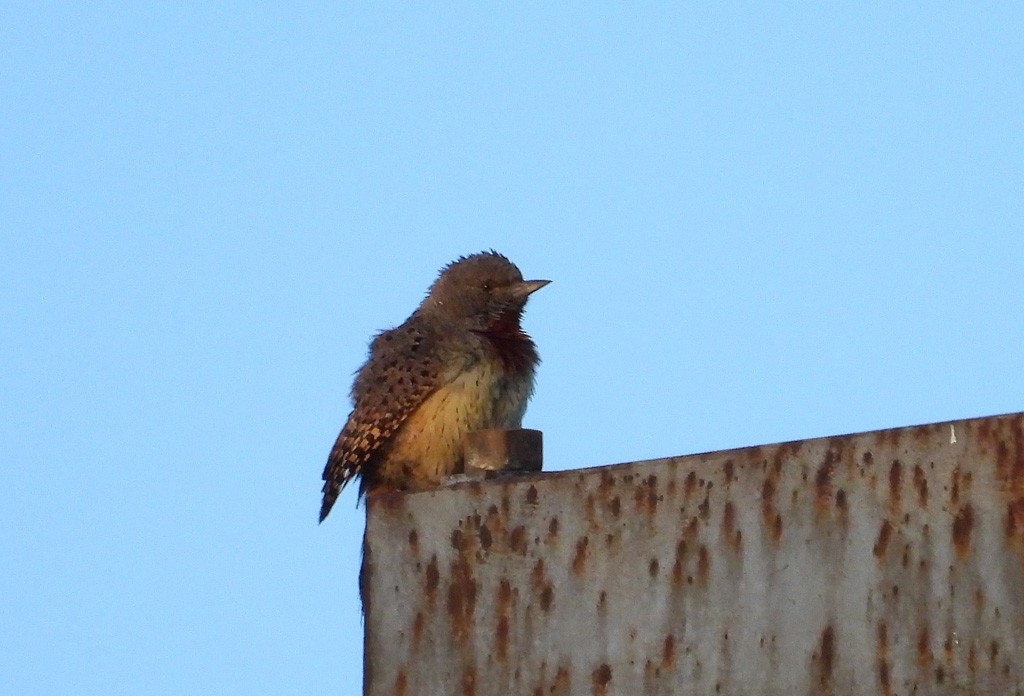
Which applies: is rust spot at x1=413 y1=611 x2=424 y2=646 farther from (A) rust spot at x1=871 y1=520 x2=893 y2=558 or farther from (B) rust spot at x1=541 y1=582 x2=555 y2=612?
(A) rust spot at x1=871 y1=520 x2=893 y2=558

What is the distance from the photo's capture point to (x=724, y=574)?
3.49 meters

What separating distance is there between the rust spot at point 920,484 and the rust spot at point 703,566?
524 millimetres

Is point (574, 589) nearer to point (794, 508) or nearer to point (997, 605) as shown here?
point (794, 508)

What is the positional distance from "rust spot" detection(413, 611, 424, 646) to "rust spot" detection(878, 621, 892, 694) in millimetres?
1293

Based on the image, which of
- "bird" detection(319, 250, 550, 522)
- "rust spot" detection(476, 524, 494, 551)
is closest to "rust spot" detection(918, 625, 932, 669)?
"rust spot" detection(476, 524, 494, 551)

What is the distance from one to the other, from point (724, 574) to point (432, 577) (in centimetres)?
90

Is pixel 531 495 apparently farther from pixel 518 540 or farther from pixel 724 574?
pixel 724 574

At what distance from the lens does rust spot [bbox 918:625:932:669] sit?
3131 millimetres

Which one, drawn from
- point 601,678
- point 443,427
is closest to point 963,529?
point 601,678

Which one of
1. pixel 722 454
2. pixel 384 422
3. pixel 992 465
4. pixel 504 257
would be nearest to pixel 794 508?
pixel 722 454

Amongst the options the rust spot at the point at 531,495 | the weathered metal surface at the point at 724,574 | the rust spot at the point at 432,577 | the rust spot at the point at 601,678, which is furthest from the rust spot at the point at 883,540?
the rust spot at the point at 432,577

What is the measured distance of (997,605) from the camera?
3064 millimetres

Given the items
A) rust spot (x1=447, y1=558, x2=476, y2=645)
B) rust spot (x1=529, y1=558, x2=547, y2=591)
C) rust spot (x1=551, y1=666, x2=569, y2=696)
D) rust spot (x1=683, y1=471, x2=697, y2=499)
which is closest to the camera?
rust spot (x1=683, y1=471, x2=697, y2=499)

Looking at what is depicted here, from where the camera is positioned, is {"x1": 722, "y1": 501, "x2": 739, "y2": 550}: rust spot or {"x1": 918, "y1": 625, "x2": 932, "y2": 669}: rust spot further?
{"x1": 722, "y1": 501, "x2": 739, "y2": 550}: rust spot
